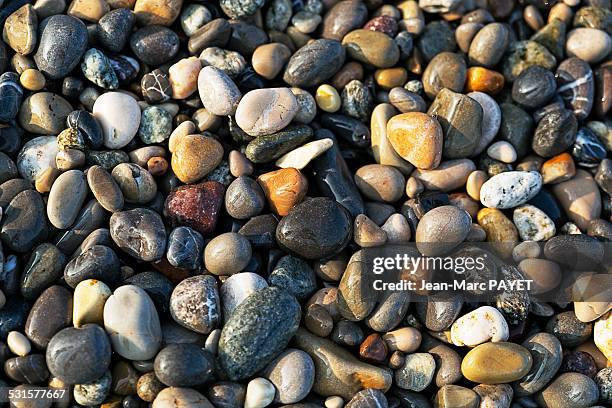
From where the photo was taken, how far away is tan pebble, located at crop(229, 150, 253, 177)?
273 centimetres

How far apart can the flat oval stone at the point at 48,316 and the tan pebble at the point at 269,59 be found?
1319 millimetres

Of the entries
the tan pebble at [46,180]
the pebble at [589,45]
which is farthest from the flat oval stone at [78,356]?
the pebble at [589,45]

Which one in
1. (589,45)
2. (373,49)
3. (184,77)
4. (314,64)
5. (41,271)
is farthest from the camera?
(589,45)

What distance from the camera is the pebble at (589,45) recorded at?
3191 mm

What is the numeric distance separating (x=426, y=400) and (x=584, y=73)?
1.77m

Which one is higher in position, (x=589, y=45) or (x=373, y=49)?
(x=373, y=49)

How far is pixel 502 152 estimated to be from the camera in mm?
2908

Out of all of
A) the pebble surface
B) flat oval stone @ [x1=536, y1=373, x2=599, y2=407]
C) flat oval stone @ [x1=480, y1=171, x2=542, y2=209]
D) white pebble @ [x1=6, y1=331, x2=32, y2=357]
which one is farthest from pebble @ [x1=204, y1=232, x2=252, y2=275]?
flat oval stone @ [x1=536, y1=373, x2=599, y2=407]

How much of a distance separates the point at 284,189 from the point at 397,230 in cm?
51

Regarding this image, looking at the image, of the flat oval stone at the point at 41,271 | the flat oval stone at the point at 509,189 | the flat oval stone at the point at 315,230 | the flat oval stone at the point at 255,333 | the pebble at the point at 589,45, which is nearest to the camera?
the flat oval stone at the point at 255,333

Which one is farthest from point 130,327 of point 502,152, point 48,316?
point 502,152

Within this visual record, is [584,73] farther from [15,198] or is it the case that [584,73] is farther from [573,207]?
[15,198]

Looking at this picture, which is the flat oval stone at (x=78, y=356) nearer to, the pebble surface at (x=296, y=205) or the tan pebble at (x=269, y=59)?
the pebble surface at (x=296, y=205)

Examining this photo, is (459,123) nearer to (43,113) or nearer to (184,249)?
(184,249)
